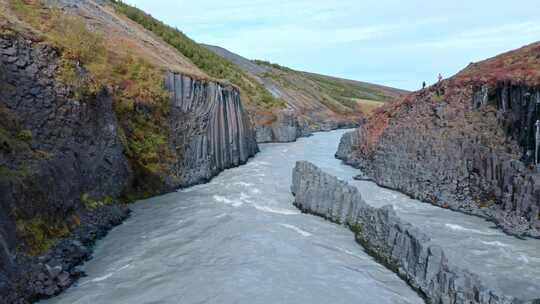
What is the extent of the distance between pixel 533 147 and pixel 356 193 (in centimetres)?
1041

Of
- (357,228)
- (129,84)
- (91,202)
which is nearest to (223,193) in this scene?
(91,202)

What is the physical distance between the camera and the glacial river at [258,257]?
16.0m

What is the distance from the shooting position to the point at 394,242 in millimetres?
19344

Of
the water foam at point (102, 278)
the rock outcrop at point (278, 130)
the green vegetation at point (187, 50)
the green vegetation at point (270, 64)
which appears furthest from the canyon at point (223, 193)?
the green vegetation at point (270, 64)

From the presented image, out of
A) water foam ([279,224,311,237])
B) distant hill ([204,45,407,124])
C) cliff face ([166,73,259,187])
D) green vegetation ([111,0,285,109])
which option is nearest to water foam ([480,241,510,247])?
water foam ([279,224,311,237])

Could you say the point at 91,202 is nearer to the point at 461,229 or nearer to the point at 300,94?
the point at 461,229

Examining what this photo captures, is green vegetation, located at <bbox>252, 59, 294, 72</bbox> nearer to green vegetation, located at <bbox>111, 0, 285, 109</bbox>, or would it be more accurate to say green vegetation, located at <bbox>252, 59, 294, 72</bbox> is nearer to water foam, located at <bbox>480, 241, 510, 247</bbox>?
green vegetation, located at <bbox>111, 0, 285, 109</bbox>

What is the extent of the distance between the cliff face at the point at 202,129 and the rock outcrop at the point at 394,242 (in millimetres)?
10477

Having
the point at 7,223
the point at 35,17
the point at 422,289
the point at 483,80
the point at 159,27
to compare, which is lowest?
the point at 422,289

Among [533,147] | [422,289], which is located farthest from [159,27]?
[422,289]

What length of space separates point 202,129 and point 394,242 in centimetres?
2437

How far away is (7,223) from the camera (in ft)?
52.6

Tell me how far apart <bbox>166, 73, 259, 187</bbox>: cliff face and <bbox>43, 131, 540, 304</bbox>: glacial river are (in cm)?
717

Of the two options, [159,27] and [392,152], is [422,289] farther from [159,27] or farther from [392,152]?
[159,27]
